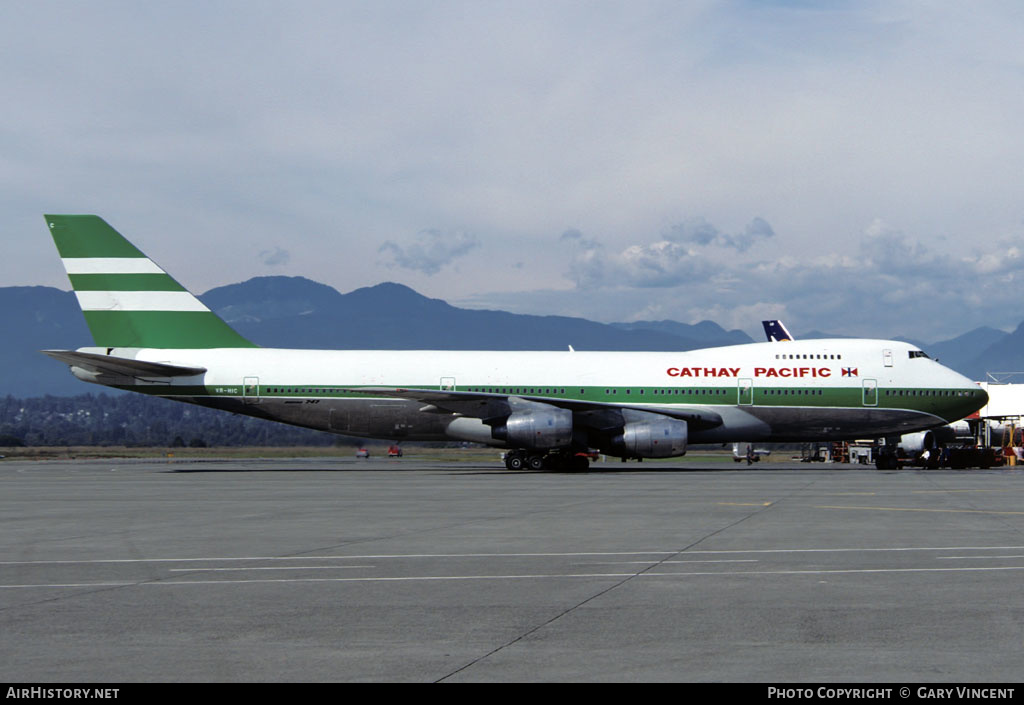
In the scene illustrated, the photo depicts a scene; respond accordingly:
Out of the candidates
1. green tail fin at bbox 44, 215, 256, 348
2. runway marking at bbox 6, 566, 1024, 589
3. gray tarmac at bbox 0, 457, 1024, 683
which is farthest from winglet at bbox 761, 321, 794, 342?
runway marking at bbox 6, 566, 1024, 589

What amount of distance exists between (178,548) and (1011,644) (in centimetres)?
1051

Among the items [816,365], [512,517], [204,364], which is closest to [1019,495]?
[512,517]

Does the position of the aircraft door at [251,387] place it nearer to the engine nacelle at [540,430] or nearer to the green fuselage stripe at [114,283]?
the green fuselage stripe at [114,283]

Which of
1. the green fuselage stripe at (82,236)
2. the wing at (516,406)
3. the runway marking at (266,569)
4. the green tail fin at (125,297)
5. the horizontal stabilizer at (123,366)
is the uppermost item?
the green fuselage stripe at (82,236)

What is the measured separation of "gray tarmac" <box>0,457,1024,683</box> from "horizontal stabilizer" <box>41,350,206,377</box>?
1965 cm

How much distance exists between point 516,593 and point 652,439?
2962 centimetres

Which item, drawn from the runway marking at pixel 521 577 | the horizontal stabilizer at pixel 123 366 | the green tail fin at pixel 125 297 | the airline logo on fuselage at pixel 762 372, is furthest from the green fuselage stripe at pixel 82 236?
the runway marking at pixel 521 577

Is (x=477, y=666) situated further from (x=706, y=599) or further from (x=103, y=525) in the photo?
(x=103, y=525)

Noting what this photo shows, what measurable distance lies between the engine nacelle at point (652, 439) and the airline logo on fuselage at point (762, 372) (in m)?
3.28

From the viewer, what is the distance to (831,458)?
92312 millimetres

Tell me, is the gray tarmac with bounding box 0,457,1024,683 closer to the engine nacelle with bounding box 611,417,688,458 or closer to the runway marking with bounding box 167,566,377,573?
the runway marking with bounding box 167,566,377,573

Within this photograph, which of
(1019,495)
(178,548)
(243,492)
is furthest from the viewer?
(243,492)

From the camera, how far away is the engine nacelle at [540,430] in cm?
3972

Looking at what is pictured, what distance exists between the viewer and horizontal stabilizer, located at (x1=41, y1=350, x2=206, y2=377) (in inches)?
1591
